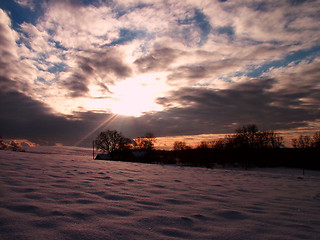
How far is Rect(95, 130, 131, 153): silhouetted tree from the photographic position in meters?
59.8

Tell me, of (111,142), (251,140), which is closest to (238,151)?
(251,140)

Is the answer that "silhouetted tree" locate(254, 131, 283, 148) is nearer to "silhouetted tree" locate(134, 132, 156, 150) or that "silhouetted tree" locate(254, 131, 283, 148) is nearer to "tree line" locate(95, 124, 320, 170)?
"tree line" locate(95, 124, 320, 170)

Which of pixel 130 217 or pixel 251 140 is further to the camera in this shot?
pixel 251 140

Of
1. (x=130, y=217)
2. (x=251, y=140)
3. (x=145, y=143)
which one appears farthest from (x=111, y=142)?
(x=130, y=217)

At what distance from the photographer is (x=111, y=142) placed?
2387 inches

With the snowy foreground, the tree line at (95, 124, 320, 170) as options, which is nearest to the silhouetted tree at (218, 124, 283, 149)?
the tree line at (95, 124, 320, 170)

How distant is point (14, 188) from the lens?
9.93 feet

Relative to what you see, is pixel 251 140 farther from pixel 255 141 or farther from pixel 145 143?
pixel 145 143

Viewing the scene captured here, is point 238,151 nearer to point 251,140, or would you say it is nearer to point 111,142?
point 251,140

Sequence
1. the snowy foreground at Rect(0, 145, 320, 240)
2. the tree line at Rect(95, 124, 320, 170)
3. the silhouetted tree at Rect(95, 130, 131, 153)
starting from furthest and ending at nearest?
1. the silhouetted tree at Rect(95, 130, 131, 153)
2. the tree line at Rect(95, 124, 320, 170)
3. the snowy foreground at Rect(0, 145, 320, 240)

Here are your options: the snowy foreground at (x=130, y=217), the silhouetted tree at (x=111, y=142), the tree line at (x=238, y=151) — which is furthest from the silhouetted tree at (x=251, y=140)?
the snowy foreground at (x=130, y=217)

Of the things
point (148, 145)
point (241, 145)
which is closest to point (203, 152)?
point (241, 145)

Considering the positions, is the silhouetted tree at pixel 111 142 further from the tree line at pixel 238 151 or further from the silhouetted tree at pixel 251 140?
the silhouetted tree at pixel 251 140

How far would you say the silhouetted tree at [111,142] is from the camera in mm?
59812
